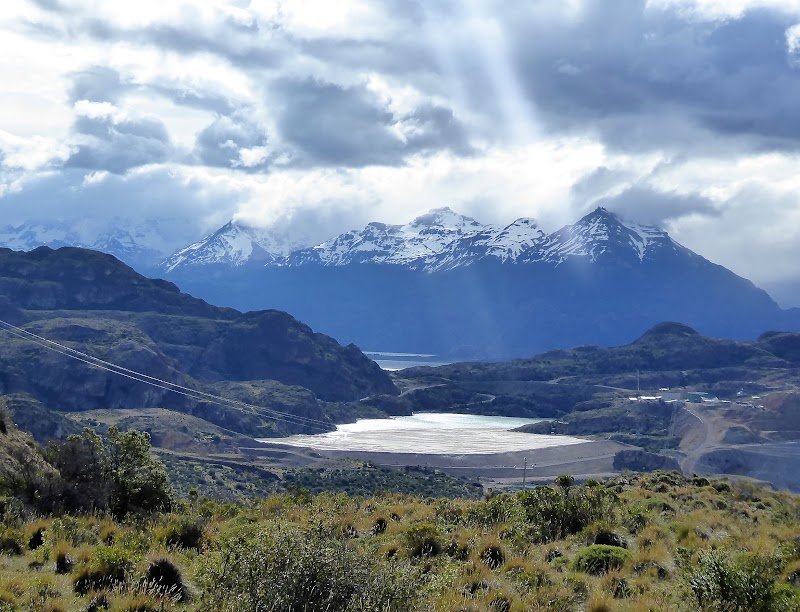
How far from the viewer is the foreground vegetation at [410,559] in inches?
416

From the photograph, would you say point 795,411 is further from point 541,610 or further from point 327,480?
point 541,610

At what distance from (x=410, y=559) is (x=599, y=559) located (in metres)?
3.70

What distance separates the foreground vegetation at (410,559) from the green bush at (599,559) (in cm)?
4

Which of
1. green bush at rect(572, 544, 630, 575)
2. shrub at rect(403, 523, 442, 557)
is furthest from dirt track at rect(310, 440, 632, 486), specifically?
green bush at rect(572, 544, 630, 575)

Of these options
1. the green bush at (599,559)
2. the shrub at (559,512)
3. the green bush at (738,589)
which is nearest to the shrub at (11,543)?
the green bush at (599,559)

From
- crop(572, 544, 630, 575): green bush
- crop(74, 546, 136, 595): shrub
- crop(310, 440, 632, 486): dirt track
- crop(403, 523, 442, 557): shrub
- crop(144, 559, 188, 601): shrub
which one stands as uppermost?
crop(74, 546, 136, 595): shrub

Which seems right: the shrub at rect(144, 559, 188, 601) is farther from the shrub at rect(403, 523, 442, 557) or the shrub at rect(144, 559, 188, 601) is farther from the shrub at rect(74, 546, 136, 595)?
the shrub at rect(403, 523, 442, 557)

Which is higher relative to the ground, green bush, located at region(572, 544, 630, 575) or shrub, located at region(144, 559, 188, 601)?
shrub, located at region(144, 559, 188, 601)

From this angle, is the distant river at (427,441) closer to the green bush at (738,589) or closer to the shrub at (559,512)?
the shrub at (559,512)

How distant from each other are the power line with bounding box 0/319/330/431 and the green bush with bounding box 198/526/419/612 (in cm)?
17882

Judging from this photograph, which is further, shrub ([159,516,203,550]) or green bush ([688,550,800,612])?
shrub ([159,516,203,550])

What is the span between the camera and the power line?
186000 mm

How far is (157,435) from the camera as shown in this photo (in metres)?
136

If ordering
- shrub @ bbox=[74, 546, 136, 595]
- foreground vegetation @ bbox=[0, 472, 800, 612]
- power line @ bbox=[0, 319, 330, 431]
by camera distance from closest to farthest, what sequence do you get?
foreground vegetation @ bbox=[0, 472, 800, 612] → shrub @ bbox=[74, 546, 136, 595] → power line @ bbox=[0, 319, 330, 431]
